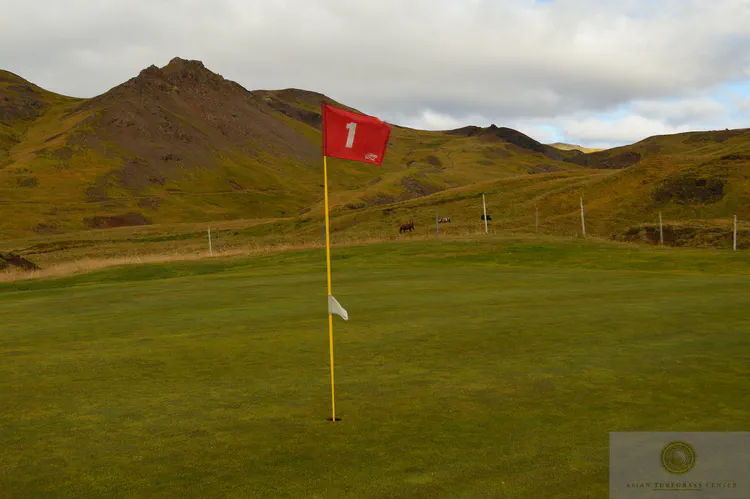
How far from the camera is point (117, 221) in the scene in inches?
5782

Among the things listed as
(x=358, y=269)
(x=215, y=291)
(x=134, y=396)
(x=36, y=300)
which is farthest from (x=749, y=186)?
(x=134, y=396)

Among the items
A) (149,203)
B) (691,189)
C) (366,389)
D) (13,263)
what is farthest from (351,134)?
(149,203)

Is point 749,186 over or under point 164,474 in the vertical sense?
over

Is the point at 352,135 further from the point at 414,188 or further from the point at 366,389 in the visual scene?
the point at 414,188

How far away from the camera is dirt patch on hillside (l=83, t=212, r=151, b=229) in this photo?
14012cm

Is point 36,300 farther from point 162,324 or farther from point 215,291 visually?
point 162,324

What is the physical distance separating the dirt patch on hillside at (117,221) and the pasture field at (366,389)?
431 ft

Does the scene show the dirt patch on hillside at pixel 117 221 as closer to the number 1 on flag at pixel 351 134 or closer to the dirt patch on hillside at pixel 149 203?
the dirt patch on hillside at pixel 149 203

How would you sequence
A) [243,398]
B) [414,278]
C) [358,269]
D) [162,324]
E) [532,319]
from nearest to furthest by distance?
[243,398], [532,319], [162,324], [414,278], [358,269]

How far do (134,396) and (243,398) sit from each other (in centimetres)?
150

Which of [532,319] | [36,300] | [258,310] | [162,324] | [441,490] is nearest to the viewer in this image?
[441,490]

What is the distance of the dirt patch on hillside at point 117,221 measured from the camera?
140 m

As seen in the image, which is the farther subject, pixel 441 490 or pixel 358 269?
pixel 358 269

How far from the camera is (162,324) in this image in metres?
14.5
